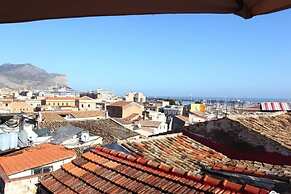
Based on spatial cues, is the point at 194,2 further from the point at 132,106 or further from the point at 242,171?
the point at 132,106

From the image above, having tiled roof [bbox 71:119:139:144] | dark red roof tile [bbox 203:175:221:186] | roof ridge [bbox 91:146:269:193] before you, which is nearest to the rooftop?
roof ridge [bbox 91:146:269:193]

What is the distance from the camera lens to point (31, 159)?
1188cm

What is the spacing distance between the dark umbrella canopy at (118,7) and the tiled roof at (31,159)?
9542 millimetres

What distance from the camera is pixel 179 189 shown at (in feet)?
22.4

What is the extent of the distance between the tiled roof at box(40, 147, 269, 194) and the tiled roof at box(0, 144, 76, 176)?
2317 mm

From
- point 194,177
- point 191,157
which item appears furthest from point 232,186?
point 191,157

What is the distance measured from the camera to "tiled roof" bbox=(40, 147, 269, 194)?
266 inches

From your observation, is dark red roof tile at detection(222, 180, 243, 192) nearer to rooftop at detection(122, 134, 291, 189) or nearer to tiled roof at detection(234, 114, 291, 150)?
rooftop at detection(122, 134, 291, 189)

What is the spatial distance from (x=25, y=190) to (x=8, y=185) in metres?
0.43

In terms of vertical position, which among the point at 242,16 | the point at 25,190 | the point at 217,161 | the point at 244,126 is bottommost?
the point at 25,190

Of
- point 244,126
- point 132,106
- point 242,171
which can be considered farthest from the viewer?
point 132,106

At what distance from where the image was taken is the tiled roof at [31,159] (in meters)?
11.0

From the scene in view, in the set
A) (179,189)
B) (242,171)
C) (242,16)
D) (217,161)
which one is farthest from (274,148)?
(242,16)

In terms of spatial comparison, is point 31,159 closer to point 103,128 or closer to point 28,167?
point 28,167
